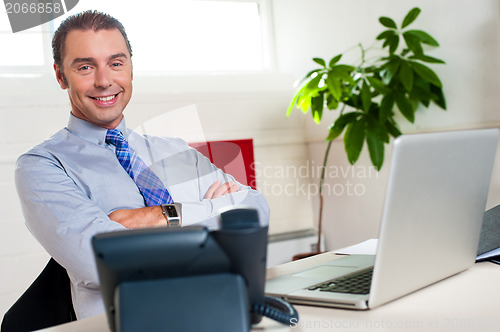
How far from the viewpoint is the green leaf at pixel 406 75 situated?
2.43m

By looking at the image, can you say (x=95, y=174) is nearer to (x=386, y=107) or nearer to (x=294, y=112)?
(x=386, y=107)

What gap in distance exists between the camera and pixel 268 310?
2.31 feet

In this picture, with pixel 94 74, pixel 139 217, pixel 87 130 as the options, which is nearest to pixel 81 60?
pixel 94 74

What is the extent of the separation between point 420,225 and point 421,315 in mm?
137

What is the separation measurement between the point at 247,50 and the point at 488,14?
1746 millimetres

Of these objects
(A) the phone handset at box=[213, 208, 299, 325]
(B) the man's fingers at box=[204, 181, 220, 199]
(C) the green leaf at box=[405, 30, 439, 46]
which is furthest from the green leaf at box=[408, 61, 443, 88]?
(A) the phone handset at box=[213, 208, 299, 325]

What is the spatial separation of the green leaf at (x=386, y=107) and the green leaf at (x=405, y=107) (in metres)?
0.03

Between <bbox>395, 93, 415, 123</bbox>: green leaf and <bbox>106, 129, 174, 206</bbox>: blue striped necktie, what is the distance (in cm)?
129

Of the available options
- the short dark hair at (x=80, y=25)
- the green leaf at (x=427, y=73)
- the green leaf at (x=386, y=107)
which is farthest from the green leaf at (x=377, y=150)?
the short dark hair at (x=80, y=25)

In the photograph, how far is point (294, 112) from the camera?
361cm

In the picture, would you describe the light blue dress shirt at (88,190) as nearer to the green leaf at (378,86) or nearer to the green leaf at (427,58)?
the green leaf at (378,86)

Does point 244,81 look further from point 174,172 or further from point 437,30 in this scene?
point 174,172

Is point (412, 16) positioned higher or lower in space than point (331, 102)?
higher

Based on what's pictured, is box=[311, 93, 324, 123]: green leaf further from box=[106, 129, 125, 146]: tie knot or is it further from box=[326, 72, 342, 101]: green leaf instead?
box=[106, 129, 125, 146]: tie knot
